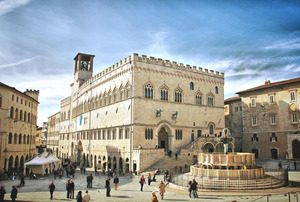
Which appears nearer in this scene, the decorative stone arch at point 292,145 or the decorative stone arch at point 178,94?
the decorative stone arch at point 178,94

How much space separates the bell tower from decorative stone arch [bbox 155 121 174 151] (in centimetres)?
2715

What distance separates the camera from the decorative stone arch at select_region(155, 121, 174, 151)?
129 feet

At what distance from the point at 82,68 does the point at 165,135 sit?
2955cm

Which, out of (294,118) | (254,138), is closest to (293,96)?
(294,118)

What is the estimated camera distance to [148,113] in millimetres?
38000

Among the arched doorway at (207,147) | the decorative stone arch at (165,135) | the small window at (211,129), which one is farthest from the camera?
the small window at (211,129)

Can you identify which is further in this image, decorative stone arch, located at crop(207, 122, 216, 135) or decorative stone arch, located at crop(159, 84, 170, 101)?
decorative stone arch, located at crop(207, 122, 216, 135)

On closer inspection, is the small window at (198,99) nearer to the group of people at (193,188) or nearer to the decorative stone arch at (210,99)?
the decorative stone arch at (210,99)

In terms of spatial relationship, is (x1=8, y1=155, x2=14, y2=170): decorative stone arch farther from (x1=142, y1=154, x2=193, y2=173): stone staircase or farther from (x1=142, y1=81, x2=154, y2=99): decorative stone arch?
(x1=142, y1=81, x2=154, y2=99): decorative stone arch

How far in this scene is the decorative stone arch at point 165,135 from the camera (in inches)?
1549

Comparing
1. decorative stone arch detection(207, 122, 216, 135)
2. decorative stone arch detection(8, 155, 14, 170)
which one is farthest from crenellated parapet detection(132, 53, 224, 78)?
decorative stone arch detection(8, 155, 14, 170)

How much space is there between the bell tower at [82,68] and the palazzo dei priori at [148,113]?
25.4 feet

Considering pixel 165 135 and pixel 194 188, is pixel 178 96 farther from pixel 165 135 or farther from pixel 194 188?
pixel 194 188

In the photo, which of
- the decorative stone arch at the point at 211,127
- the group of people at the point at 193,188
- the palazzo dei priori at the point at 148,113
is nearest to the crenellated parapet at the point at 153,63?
the palazzo dei priori at the point at 148,113
